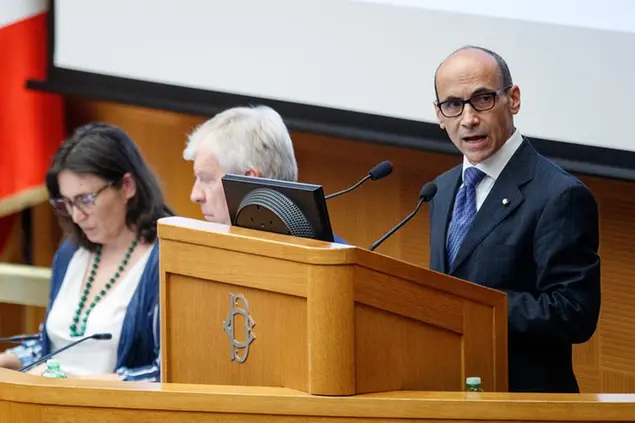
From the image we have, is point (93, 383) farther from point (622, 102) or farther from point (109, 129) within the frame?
point (622, 102)

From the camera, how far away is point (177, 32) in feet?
15.4

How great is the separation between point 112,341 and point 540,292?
1342 mm

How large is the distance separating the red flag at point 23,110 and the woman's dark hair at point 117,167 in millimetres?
1595

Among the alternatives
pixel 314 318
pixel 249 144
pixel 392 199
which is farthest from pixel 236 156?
pixel 392 199

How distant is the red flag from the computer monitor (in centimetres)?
285

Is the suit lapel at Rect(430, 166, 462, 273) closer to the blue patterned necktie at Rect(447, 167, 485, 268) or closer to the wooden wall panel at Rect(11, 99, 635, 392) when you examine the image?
the blue patterned necktie at Rect(447, 167, 485, 268)

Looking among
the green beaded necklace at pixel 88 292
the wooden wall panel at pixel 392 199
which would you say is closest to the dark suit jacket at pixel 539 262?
the green beaded necklace at pixel 88 292

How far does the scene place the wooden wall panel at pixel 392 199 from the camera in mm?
3818

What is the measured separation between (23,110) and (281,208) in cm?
307

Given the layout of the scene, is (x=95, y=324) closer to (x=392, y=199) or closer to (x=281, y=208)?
(x=281, y=208)

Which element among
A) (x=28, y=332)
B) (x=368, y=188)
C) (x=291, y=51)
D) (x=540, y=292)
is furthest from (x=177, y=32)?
(x=540, y=292)

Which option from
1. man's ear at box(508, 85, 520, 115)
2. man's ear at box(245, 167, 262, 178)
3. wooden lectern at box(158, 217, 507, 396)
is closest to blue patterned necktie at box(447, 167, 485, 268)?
man's ear at box(508, 85, 520, 115)

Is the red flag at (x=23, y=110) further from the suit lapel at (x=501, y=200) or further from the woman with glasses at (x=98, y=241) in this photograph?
the suit lapel at (x=501, y=200)

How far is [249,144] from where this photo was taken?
2977 millimetres
